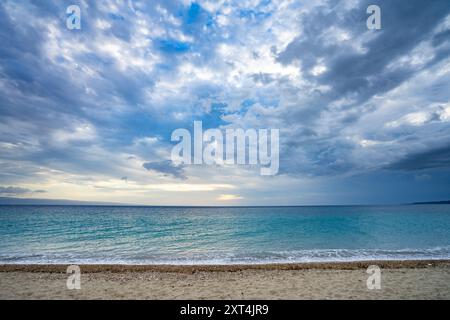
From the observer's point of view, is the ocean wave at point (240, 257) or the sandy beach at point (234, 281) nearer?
the sandy beach at point (234, 281)

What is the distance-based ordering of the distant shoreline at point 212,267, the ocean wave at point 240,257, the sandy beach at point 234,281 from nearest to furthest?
the sandy beach at point 234,281
the distant shoreline at point 212,267
the ocean wave at point 240,257

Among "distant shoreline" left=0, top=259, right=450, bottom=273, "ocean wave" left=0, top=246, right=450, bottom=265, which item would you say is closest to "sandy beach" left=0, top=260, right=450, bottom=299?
"distant shoreline" left=0, top=259, right=450, bottom=273

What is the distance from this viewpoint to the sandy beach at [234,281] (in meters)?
Result: 9.95

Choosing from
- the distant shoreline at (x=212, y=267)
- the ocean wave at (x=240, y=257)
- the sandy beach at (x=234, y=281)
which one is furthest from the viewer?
the ocean wave at (x=240, y=257)

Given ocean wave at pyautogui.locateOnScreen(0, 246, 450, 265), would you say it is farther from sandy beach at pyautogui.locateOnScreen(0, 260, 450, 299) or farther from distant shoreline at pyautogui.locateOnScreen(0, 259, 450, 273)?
sandy beach at pyautogui.locateOnScreen(0, 260, 450, 299)

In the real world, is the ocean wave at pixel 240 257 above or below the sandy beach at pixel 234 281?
below

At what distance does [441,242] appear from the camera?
86.8ft

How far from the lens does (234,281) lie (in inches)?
477

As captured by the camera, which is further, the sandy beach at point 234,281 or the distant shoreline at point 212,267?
the distant shoreline at point 212,267

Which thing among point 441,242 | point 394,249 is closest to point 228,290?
point 394,249

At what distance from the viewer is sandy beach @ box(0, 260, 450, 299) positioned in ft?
32.6

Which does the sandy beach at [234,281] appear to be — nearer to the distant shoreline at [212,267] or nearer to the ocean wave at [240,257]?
the distant shoreline at [212,267]

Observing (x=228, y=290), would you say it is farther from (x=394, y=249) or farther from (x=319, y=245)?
(x=394, y=249)

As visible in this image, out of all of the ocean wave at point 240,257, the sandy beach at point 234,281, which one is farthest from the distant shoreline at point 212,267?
the ocean wave at point 240,257
